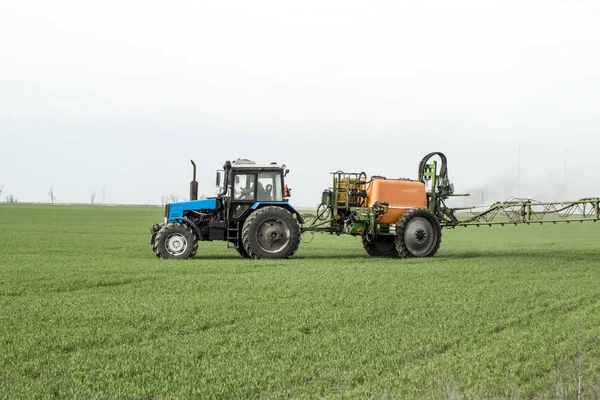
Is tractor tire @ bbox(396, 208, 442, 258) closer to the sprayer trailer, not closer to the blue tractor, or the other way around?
the sprayer trailer

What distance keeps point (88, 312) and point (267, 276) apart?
490 cm

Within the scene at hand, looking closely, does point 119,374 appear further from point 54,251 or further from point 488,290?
point 54,251

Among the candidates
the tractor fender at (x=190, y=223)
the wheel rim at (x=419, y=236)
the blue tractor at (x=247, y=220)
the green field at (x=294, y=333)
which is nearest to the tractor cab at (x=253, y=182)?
the blue tractor at (x=247, y=220)

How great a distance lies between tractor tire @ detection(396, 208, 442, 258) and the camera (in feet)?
58.7

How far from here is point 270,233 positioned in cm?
1712

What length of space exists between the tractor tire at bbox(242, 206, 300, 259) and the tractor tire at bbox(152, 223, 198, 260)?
1.40 m

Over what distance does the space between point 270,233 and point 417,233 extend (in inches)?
157

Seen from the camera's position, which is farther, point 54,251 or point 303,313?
point 54,251

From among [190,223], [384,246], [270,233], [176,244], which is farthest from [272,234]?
[384,246]

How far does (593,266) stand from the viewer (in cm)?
1728

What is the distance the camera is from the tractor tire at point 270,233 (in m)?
16.9

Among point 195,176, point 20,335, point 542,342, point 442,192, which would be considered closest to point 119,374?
point 20,335

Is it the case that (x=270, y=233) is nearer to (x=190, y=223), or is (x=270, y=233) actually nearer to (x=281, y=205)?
(x=281, y=205)

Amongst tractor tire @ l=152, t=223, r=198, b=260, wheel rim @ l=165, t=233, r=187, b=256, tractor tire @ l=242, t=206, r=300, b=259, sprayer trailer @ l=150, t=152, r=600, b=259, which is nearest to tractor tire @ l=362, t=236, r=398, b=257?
sprayer trailer @ l=150, t=152, r=600, b=259
